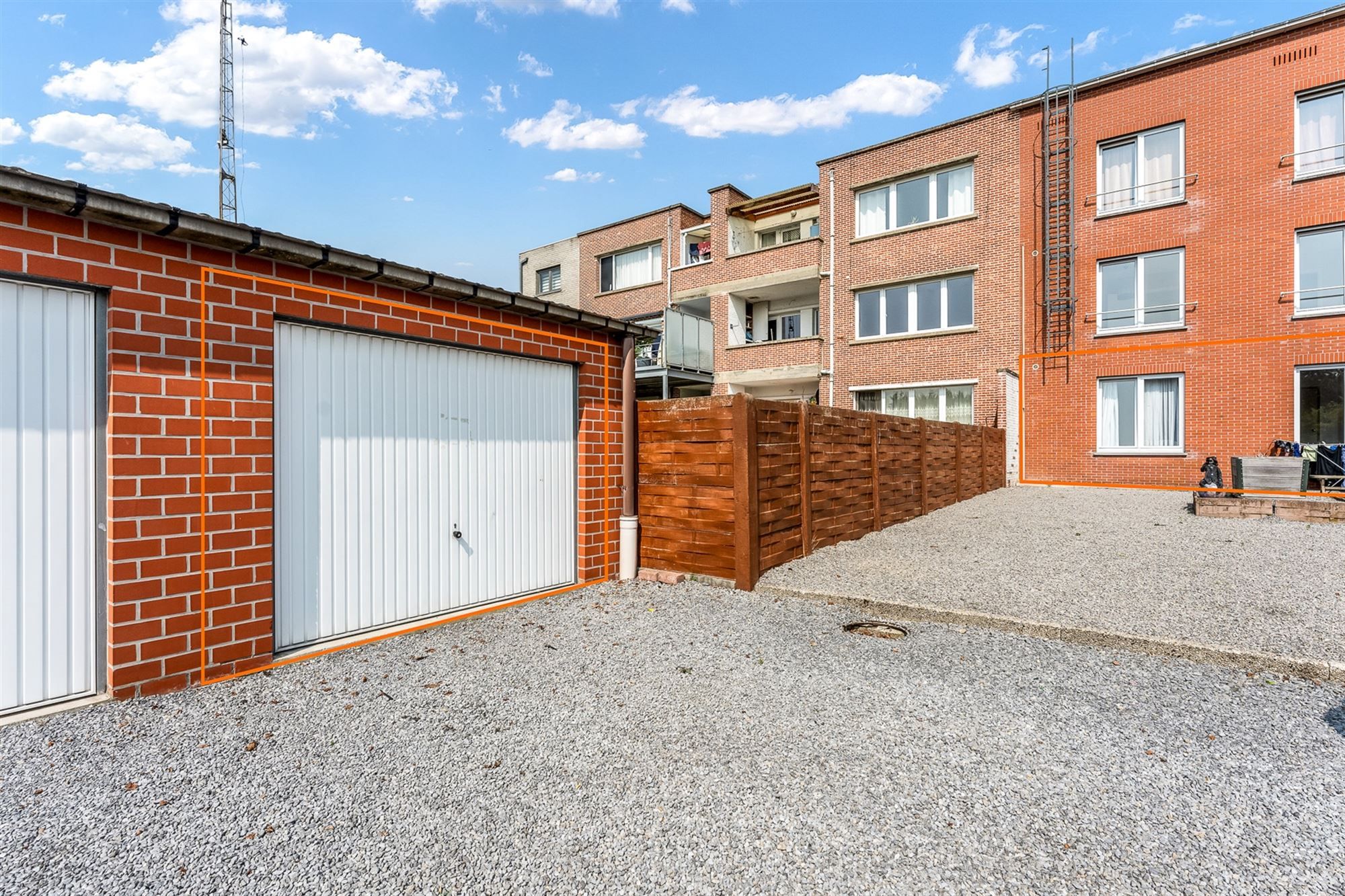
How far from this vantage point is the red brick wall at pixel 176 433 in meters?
3.80

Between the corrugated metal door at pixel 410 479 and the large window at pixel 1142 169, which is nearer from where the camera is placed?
the corrugated metal door at pixel 410 479

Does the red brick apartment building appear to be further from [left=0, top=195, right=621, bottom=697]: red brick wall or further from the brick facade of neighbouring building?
[left=0, top=195, right=621, bottom=697]: red brick wall

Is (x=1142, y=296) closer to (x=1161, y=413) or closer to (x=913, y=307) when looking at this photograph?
(x=1161, y=413)

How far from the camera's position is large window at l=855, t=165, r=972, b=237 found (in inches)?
679

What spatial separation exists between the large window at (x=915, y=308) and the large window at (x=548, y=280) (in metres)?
13.2

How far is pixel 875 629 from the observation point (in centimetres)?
554

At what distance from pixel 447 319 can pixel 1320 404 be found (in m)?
17.6

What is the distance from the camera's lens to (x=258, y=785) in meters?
3.01

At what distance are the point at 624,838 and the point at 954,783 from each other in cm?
160

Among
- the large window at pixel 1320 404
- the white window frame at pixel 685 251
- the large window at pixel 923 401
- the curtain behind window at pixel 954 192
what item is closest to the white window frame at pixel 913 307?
the large window at pixel 923 401

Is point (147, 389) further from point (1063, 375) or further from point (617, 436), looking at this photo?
point (1063, 375)

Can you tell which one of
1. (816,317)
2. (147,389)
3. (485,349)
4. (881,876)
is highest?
(816,317)

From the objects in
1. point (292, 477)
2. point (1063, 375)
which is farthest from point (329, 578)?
point (1063, 375)

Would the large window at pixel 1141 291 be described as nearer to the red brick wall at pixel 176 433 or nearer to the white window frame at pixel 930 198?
the white window frame at pixel 930 198
